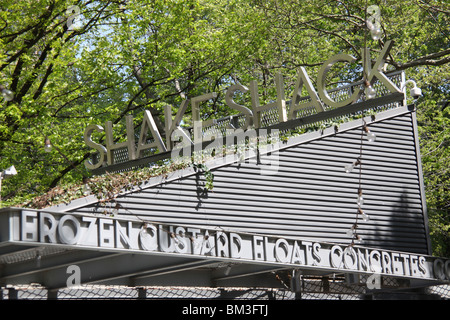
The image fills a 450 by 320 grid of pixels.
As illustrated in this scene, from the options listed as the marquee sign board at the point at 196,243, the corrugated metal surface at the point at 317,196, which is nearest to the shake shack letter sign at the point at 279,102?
the corrugated metal surface at the point at 317,196

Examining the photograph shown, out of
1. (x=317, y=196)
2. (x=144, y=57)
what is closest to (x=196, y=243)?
(x=317, y=196)

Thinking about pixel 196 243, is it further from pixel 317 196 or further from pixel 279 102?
pixel 279 102

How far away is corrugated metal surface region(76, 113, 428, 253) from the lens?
11.0 meters

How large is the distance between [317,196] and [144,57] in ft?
31.0

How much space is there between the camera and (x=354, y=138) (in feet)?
43.9

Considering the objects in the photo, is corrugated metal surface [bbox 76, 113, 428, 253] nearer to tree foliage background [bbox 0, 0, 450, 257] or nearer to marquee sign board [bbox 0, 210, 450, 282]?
marquee sign board [bbox 0, 210, 450, 282]

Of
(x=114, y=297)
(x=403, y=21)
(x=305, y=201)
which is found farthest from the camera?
(x=403, y=21)

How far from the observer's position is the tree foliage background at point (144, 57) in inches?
676

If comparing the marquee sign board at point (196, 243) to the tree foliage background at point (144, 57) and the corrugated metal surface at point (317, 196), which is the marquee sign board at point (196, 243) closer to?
the corrugated metal surface at point (317, 196)

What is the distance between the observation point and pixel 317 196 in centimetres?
1266

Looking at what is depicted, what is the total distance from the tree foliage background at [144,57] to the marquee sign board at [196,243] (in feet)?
26.7
